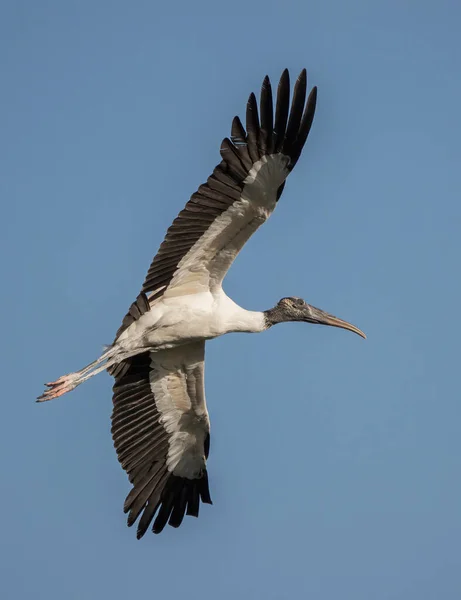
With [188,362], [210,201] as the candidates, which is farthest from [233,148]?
[188,362]

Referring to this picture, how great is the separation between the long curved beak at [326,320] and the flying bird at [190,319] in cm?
1

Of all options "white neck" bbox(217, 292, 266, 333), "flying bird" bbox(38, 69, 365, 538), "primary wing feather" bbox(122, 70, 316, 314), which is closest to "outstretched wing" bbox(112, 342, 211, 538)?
"flying bird" bbox(38, 69, 365, 538)

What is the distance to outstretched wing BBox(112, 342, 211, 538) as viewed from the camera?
54.2 feet

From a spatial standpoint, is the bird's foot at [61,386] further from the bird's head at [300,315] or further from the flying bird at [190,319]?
the bird's head at [300,315]

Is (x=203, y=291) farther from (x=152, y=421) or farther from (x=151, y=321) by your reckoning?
(x=152, y=421)

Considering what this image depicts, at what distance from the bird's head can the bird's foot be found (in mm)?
2694

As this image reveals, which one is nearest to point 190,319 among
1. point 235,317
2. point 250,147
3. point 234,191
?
point 235,317

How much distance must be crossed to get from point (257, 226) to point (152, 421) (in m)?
3.49

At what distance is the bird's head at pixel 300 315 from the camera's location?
16344mm

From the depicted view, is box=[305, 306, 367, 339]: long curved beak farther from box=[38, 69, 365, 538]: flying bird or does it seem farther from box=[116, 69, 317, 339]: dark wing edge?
box=[116, 69, 317, 339]: dark wing edge

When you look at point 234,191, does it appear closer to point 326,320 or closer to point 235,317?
point 235,317

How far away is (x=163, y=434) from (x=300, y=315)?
8.22 ft

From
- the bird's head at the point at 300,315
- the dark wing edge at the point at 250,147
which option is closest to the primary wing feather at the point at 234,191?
the dark wing edge at the point at 250,147

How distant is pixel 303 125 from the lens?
1424 centimetres
